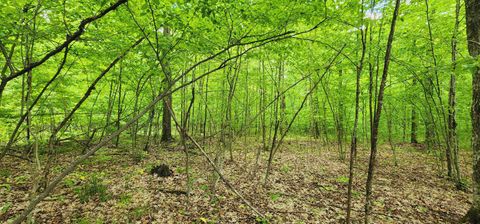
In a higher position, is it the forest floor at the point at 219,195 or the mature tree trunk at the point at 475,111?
the mature tree trunk at the point at 475,111

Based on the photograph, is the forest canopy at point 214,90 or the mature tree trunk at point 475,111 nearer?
the forest canopy at point 214,90

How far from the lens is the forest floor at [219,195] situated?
489cm

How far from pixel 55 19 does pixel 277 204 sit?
5862 millimetres

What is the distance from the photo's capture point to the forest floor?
4.89 metres

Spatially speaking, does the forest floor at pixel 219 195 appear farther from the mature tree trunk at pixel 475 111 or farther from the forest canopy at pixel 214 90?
the mature tree trunk at pixel 475 111

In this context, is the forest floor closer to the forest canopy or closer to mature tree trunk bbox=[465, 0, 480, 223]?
the forest canopy

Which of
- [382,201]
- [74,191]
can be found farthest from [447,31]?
[74,191]

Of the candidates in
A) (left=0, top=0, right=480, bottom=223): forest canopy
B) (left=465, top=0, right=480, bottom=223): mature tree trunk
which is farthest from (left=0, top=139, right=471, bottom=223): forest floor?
(left=465, top=0, right=480, bottom=223): mature tree trunk

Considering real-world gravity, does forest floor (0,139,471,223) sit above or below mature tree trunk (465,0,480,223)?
below

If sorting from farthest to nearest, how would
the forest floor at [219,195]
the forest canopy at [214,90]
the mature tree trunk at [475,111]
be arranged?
the forest floor at [219,195]
the mature tree trunk at [475,111]
the forest canopy at [214,90]

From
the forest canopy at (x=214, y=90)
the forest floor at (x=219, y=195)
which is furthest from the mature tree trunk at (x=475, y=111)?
the forest floor at (x=219, y=195)

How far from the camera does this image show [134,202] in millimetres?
5309

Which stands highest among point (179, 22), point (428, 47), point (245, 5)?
point (428, 47)

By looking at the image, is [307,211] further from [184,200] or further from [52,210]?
[52,210]
